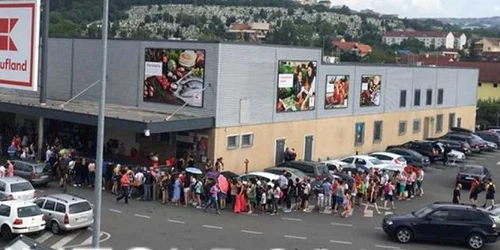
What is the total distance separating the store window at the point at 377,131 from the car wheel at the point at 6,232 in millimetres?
30878

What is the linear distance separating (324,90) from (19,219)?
2422 centimetres

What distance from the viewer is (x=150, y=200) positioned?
29.8m

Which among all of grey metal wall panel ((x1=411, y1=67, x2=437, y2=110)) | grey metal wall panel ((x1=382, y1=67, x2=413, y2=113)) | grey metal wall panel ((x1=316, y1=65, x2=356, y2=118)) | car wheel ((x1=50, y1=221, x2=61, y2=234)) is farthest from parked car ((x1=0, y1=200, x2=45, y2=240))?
grey metal wall panel ((x1=411, y1=67, x2=437, y2=110))

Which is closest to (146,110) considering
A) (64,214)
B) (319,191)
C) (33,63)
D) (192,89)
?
(192,89)

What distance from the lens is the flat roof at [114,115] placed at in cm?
3281

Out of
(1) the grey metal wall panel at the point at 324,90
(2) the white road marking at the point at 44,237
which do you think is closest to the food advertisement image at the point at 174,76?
(1) the grey metal wall panel at the point at 324,90

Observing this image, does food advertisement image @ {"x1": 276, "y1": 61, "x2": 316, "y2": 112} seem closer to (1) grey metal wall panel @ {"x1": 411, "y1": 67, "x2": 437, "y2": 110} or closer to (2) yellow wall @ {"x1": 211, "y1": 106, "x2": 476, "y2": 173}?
(2) yellow wall @ {"x1": 211, "y1": 106, "x2": 476, "y2": 173}

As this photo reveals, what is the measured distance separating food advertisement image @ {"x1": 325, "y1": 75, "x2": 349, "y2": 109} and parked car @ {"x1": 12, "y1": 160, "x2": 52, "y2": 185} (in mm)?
18308

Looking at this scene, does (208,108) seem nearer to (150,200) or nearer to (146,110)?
(146,110)

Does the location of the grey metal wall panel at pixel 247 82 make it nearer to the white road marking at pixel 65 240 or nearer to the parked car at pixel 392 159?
the parked car at pixel 392 159

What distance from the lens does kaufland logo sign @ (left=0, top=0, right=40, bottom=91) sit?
15477mm

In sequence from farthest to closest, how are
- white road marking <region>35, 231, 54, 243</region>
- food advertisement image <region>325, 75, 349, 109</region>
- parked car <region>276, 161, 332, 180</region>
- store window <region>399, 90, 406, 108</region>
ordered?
store window <region>399, 90, 406, 108</region> < food advertisement image <region>325, 75, 349, 109</region> < parked car <region>276, 161, 332, 180</region> < white road marking <region>35, 231, 54, 243</region>

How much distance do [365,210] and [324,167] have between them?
208 inches

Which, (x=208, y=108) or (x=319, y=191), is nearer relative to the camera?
(x=319, y=191)
